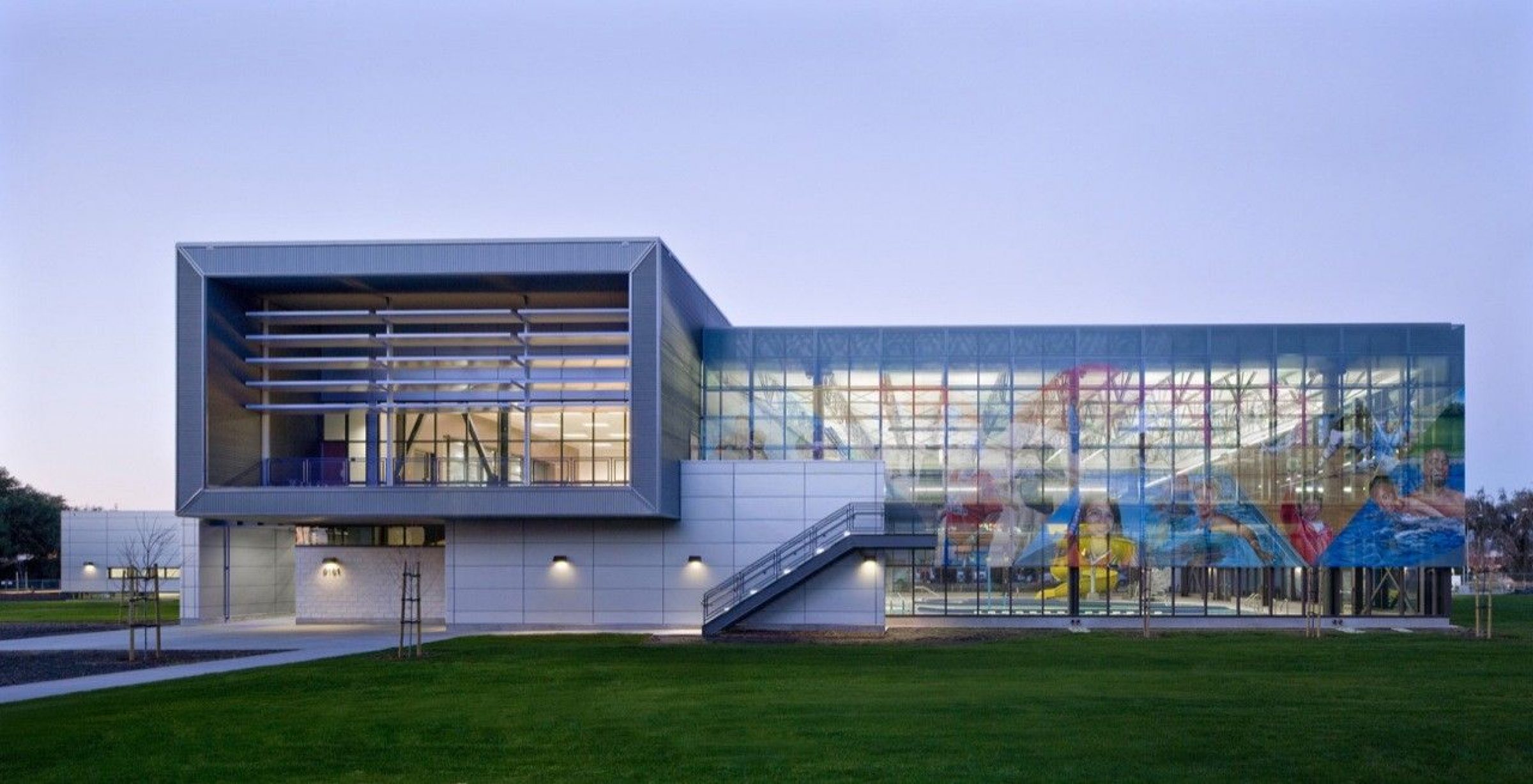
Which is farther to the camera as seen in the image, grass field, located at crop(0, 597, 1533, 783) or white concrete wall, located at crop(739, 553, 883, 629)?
white concrete wall, located at crop(739, 553, 883, 629)

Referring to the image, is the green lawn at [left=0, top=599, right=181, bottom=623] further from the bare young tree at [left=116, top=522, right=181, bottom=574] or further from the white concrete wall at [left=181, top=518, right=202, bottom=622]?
the bare young tree at [left=116, top=522, right=181, bottom=574]

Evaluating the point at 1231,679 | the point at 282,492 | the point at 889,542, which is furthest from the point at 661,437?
the point at 1231,679

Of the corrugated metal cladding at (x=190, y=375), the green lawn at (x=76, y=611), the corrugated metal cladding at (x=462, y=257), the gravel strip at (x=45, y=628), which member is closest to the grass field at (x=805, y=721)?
the corrugated metal cladding at (x=190, y=375)

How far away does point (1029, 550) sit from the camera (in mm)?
46594

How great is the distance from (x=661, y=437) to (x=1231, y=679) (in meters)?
19.1

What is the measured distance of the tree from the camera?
96.4 meters

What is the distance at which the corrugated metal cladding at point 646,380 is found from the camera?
40.4 metres

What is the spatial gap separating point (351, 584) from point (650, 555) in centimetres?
1222

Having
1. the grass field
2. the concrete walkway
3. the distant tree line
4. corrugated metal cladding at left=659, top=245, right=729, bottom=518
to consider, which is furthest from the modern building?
the distant tree line

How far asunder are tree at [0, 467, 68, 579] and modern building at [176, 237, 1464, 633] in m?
56.8

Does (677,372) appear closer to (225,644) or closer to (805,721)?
(225,644)

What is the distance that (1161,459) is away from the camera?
46.6 m

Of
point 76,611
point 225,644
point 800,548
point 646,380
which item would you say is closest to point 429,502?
point 225,644

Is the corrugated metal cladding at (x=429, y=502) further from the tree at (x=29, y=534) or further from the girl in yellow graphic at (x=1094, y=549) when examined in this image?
the tree at (x=29, y=534)
